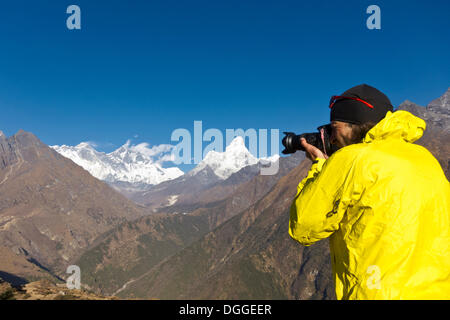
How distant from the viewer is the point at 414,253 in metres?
2.74

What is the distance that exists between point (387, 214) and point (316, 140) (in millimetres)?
1481

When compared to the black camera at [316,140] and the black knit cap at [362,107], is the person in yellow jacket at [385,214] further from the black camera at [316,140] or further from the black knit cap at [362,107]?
the black camera at [316,140]

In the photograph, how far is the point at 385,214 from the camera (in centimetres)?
278

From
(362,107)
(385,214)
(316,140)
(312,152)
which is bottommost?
(385,214)

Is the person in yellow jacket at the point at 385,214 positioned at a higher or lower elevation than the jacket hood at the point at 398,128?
lower

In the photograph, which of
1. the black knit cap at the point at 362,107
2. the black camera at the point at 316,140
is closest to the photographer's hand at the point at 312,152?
the black camera at the point at 316,140

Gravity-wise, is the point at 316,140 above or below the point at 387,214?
above

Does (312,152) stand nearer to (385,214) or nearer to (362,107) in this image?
(362,107)

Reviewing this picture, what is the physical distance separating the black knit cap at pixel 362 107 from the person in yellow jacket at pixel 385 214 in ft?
0.67

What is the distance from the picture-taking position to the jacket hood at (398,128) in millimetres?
3088

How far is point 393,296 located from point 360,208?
76 centimetres

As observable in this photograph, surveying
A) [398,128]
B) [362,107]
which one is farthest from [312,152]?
[398,128]
